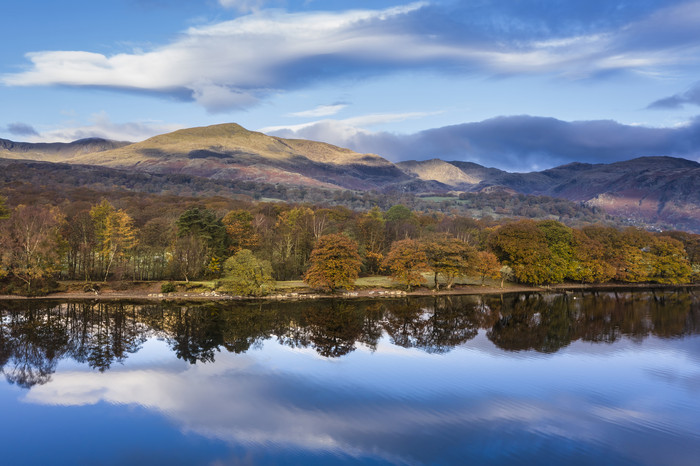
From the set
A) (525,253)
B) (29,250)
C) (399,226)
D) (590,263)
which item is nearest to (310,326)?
(29,250)

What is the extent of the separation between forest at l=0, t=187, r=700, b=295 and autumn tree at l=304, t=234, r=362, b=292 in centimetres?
10

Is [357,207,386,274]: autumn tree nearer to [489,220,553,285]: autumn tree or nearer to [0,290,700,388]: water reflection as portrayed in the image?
[0,290,700,388]: water reflection

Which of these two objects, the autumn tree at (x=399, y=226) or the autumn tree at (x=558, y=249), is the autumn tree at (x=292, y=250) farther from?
the autumn tree at (x=558, y=249)

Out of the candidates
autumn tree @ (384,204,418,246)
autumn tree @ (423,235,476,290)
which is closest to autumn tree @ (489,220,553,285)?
autumn tree @ (423,235,476,290)

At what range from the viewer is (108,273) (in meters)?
49.6

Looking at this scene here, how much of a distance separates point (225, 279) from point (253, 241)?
11785mm

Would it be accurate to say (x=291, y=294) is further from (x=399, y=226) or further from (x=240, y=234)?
(x=399, y=226)

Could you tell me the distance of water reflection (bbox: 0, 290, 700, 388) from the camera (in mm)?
27625

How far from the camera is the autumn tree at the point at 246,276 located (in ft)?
143

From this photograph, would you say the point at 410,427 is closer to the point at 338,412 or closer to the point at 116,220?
the point at 338,412

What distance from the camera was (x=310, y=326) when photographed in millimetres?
33812

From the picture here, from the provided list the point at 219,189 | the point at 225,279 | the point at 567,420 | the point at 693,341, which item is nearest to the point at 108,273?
the point at 225,279

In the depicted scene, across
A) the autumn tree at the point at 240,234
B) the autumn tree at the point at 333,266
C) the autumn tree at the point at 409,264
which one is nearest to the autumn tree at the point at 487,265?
the autumn tree at the point at 409,264

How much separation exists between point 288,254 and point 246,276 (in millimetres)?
9453
